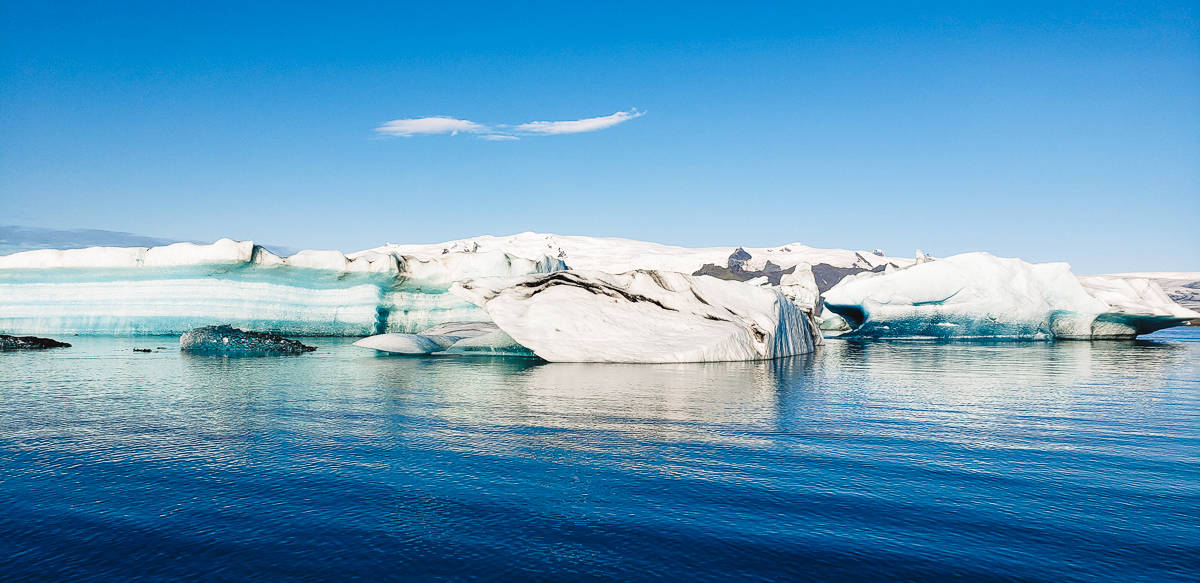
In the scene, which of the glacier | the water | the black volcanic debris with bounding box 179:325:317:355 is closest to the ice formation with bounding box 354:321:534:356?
the black volcanic debris with bounding box 179:325:317:355

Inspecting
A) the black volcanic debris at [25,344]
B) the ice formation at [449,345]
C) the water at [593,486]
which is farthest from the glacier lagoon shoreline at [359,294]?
the water at [593,486]

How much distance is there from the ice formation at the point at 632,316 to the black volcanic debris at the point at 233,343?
4.07 m

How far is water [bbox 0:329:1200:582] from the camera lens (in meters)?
2.83

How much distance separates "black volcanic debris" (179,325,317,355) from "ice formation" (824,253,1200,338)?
1820 cm

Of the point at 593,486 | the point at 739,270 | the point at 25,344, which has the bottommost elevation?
the point at 593,486

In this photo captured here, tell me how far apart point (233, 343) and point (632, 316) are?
8.12m

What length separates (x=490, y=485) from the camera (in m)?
3.89

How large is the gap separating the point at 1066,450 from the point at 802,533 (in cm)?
283

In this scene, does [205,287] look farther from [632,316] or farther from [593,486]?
[593,486]

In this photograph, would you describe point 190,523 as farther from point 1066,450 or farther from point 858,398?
point 858,398

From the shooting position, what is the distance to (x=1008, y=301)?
24.2 meters

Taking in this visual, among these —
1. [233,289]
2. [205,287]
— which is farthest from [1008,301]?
[205,287]

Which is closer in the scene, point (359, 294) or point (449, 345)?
point (449, 345)

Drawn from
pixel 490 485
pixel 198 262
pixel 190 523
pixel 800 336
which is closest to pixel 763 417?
pixel 490 485
